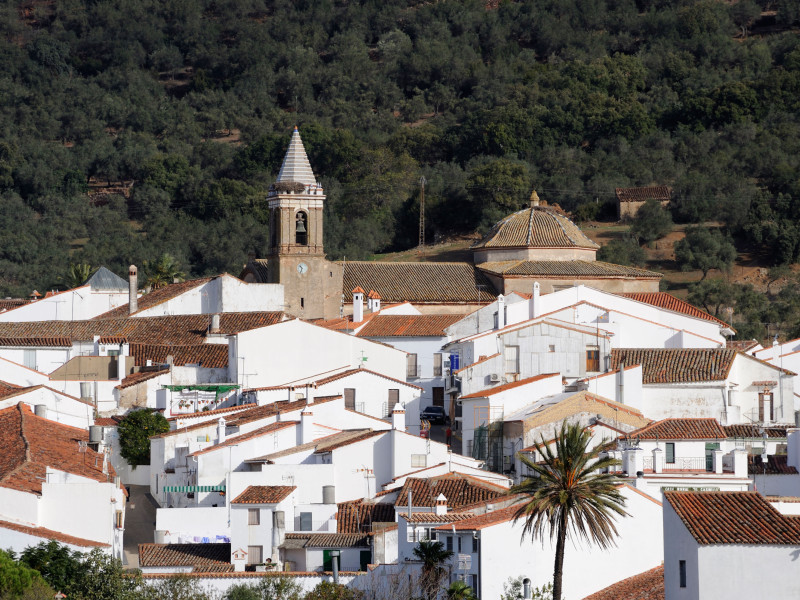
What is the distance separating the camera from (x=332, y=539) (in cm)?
3153

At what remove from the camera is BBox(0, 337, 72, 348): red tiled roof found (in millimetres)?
49688

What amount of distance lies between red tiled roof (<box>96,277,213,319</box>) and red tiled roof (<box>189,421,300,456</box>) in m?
18.1

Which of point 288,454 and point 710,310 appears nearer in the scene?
point 288,454

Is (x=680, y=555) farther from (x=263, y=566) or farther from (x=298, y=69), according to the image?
(x=298, y=69)

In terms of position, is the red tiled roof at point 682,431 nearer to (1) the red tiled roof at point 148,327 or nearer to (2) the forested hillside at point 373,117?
(1) the red tiled roof at point 148,327

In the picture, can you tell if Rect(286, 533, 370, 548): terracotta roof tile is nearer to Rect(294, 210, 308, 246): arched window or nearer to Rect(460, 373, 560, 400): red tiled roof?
Rect(460, 373, 560, 400): red tiled roof

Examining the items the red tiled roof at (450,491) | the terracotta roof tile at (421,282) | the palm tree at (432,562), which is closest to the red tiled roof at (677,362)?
the red tiled roof at (450,491)

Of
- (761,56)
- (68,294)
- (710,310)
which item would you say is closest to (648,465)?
(68,294)

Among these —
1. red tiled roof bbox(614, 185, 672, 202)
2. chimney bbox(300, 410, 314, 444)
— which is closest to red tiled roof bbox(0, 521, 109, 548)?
chimney bbox(300, 410, 314, 444)

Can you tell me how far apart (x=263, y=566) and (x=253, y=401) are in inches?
464

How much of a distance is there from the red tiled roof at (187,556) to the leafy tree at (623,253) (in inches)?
1757

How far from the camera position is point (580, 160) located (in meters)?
102

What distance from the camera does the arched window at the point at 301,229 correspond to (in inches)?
2229

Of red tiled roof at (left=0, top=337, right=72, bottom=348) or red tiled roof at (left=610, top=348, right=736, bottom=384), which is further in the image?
red tiled roof at (left=0, top=337, right=72, bottom=348)
